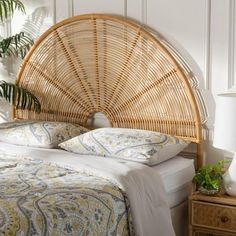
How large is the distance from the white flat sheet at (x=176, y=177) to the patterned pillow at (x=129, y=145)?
0.15 ft

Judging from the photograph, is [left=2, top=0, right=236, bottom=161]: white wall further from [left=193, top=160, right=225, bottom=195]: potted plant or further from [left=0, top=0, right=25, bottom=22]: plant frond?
[left=0, top=0, right=25, bottom=22]: plant frond

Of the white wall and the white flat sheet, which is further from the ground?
the white wall

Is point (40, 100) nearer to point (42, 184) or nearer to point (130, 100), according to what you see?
point (130, 100)

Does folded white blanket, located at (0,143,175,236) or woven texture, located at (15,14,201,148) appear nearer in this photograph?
folded white blanket, located at (0,143,175,236)

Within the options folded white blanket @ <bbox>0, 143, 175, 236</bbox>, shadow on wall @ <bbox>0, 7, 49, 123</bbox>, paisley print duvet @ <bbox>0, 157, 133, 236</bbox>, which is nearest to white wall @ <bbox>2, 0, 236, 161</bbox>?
folded white blanket @ <bbox>0, 143, 175, 236</bbox>

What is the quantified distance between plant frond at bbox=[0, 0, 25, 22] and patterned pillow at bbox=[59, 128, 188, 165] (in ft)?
3.76

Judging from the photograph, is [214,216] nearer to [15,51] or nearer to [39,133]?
[39,133]

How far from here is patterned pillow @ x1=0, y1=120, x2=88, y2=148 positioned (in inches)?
124

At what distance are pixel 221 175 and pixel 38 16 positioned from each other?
1.72 m

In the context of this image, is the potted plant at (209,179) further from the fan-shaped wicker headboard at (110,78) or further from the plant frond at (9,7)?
the plant frond at (9,7)

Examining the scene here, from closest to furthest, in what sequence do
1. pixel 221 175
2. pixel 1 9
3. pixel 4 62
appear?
pixel 221 175
pixel 1 9
pixel 4 62

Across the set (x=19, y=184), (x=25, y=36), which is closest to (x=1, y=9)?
(x=25, y=36)

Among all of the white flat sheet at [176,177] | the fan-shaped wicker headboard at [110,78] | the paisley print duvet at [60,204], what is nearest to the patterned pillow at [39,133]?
the fan-shaped wicker headboard at [110,78]

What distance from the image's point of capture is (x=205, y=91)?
119 inches
